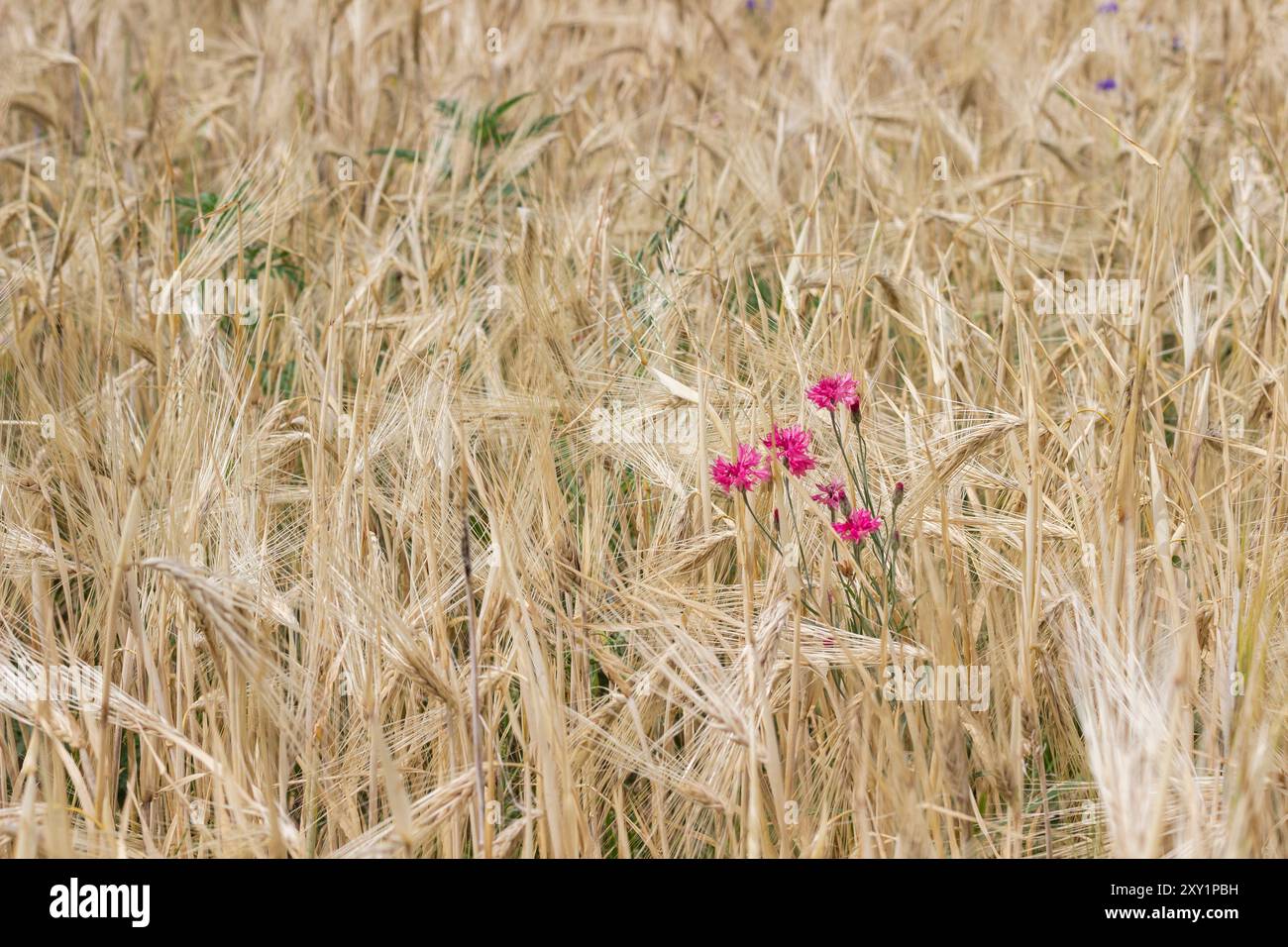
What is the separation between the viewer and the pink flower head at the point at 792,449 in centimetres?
151

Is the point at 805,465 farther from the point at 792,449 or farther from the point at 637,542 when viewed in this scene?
the point at 637,542

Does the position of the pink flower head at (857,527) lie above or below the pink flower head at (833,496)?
below

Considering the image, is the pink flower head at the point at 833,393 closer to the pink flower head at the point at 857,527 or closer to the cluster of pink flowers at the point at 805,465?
the cluster of pink flowers at the point at 805,465

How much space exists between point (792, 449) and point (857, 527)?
128 mm

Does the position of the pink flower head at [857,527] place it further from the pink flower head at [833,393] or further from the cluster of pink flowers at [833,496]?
the pink flower head at [833,393]

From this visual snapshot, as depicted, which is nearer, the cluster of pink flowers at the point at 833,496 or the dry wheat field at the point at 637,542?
the dry wheat field at the point at 637,542

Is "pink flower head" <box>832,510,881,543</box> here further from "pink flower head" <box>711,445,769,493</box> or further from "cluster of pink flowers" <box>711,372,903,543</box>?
"pink flower head" <box>711,445,769,493</box>

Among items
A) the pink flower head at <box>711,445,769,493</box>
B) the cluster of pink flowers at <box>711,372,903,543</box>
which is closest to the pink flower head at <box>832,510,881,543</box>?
the cluster of pink flowers at <box>711,372,903,543</box>

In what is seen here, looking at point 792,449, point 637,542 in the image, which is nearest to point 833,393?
point 792,449

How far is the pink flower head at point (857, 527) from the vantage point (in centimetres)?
149

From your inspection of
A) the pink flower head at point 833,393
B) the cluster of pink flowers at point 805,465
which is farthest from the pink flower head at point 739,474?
the pink flower head at point 833,393

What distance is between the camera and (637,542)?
1.80 meters
